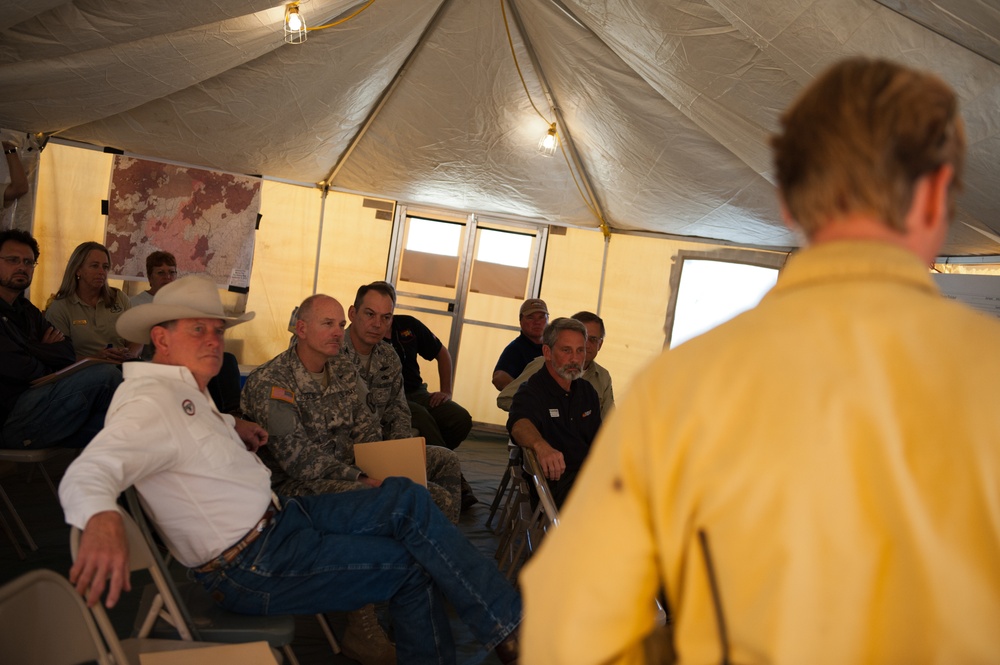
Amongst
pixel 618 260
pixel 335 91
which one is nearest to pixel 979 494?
pixel 335 91

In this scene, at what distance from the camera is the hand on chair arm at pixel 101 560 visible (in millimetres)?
1715

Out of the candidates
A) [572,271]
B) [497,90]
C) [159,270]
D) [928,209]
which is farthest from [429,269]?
[928,209]

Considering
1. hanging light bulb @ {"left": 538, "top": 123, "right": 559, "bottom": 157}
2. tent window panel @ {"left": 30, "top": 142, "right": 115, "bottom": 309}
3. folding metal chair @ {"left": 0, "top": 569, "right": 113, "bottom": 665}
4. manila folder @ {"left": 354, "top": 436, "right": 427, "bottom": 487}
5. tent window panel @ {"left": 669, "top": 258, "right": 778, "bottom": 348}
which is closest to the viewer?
folding metal chair @ {"left": 0, "top": 569, "right": 113, "bottom": 665}

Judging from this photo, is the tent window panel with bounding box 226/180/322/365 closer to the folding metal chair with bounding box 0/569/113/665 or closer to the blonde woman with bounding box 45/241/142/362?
the blonde woman with bounding box 45/241/142/362

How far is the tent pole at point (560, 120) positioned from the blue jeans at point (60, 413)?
3.54 metres

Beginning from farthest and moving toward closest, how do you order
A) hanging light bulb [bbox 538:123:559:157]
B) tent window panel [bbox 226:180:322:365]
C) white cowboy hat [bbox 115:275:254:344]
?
tent window panel [bbox 226:180:322:365] < hanging light bulb [bbox 538:123:559:157] < white cowboy hat [bbox 115:275:254:344]

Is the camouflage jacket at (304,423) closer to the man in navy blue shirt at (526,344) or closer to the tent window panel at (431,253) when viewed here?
the man in navy blue shirt at (526,344)

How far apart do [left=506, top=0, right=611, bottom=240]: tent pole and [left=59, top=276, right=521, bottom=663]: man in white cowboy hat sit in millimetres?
3644

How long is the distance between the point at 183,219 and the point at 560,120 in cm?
372

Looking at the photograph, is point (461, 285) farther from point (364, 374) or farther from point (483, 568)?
point (483, 568)

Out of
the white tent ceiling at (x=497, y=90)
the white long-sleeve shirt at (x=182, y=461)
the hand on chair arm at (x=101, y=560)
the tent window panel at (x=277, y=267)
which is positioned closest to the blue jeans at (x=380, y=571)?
the white long-sleeve shirt at (x=182, y=461)

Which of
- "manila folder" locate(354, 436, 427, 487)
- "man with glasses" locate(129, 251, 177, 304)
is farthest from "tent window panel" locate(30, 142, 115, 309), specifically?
"manila folder" locate(354, 436, 427, 487)

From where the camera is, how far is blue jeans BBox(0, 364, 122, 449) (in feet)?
12.0

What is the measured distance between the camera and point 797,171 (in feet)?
2.93
